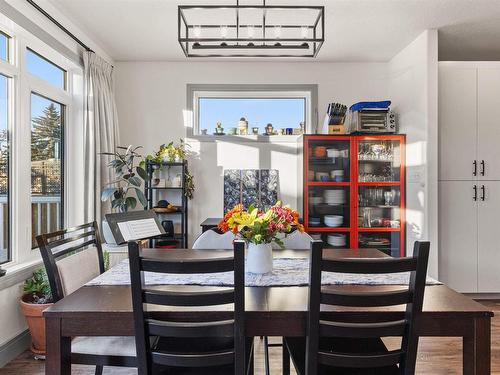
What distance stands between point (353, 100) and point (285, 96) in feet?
2.58

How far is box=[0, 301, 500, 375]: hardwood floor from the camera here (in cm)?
Answer: 214

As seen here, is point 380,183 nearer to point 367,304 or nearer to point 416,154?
point 416,154

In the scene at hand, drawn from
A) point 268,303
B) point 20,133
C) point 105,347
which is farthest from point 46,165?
point 268,303

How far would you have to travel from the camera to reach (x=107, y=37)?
10.8 ft

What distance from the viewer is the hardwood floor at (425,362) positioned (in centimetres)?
214

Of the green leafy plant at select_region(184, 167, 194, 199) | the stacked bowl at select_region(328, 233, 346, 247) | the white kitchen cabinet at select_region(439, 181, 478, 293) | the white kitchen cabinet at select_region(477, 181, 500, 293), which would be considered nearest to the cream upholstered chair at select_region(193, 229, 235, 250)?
the green leafy plant at select_region(184, 167, 194, 199)

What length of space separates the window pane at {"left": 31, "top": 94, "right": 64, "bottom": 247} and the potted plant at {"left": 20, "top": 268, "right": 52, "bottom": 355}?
41 centimetres

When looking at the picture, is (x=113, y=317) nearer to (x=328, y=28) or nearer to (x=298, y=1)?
(x=298, y=1)

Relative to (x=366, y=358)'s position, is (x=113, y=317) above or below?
above

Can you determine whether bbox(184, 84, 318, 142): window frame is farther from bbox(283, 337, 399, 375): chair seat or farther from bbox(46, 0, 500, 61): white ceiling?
bbox(283, 337, 399, 375): chair seat

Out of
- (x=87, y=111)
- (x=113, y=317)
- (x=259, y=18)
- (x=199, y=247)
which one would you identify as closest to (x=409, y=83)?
(x=259, y=18)

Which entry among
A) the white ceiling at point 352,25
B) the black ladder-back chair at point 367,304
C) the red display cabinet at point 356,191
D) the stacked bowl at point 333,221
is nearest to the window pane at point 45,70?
the white ceiling at point 352,25

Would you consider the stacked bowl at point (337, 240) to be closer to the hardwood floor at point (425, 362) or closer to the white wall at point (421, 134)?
the white wall at point (421, 134)

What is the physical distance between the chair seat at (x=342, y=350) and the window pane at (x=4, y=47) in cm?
262
